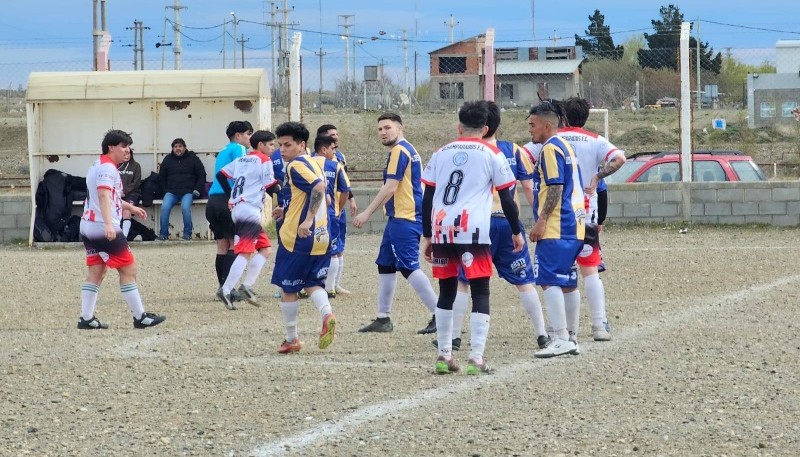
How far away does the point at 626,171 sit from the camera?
65.0 feet

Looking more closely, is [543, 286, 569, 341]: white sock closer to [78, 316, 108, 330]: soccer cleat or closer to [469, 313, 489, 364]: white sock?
[469, 313, 489, 364]: white sock

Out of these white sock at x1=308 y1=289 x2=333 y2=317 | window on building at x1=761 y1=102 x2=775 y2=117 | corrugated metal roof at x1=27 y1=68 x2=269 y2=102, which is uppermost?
window on building at x1=761 y1=102 x2=775 y2=117

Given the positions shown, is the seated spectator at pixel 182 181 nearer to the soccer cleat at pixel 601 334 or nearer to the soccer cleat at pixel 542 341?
the soccer cleat at pixel 601 334

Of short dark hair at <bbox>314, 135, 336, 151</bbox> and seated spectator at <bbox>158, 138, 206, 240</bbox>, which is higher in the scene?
short dark hair at <bbox>314, 135, 336, 151</bbox>

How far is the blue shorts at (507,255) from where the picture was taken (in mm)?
8766

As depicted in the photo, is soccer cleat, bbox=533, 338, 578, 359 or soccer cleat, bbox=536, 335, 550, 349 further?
soccer cleat, bbox=536, 335, 550, 349

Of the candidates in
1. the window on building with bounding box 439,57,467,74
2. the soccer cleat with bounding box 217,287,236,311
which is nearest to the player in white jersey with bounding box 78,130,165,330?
the soccer cleat with bounding box 217,287,236,311

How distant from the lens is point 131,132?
19938 mm

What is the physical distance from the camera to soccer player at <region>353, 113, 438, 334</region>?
10031mm

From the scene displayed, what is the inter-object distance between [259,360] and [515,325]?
8.10 feet

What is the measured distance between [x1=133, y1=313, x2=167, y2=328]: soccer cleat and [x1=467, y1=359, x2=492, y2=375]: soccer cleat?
345 centimetres

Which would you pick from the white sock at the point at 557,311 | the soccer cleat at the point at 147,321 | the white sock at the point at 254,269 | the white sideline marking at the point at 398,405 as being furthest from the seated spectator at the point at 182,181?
the white sock at the point at 557,311

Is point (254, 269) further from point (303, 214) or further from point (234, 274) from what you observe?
point (303, 214)

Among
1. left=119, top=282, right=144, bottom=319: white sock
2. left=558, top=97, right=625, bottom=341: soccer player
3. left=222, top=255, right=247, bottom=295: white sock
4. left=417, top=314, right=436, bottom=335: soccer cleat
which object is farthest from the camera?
left=222, top=255, right=247, bottom=295: white sock
